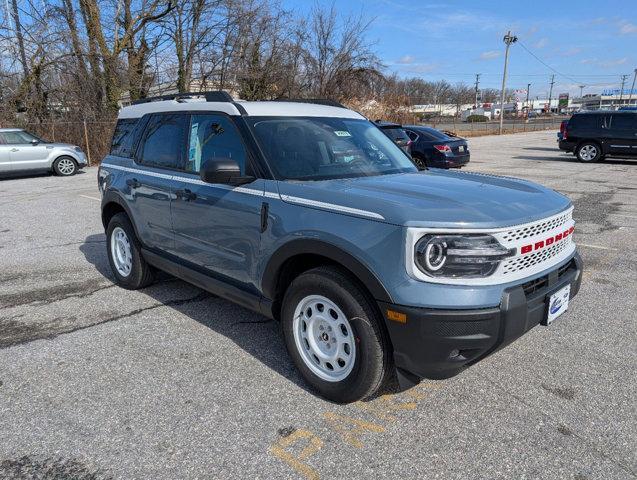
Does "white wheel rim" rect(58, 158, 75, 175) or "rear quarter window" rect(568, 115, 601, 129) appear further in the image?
"rear quarter window" rect(568, 115, 601, 129)

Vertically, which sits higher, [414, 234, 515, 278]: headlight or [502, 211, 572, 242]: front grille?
[502, 211, 572, 242]: front grille

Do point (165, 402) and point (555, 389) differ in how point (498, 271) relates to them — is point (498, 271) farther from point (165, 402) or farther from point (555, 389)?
point (165, 402)

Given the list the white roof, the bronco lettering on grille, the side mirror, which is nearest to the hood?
the bronco lettering on grille

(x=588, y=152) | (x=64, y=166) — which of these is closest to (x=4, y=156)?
(x=64, y=166)

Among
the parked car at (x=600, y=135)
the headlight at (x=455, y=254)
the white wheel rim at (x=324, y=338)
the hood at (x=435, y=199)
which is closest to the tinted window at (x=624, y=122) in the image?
the parked car at (x=600, y=135)

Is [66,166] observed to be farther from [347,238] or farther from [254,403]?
[347,238]

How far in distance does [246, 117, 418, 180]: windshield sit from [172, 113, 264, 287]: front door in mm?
200

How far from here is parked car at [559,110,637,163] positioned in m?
17.1

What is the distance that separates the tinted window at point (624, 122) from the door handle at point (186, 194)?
18.0 m

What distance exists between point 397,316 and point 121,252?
3666 mm

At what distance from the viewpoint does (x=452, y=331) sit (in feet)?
7.93

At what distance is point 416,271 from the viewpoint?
8.07ft

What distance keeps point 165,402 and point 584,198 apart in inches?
404

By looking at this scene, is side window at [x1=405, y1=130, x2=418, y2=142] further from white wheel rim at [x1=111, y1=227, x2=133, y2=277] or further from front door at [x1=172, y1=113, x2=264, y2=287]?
front door at [x1=172, y1=113, x2=264, y2=287]
